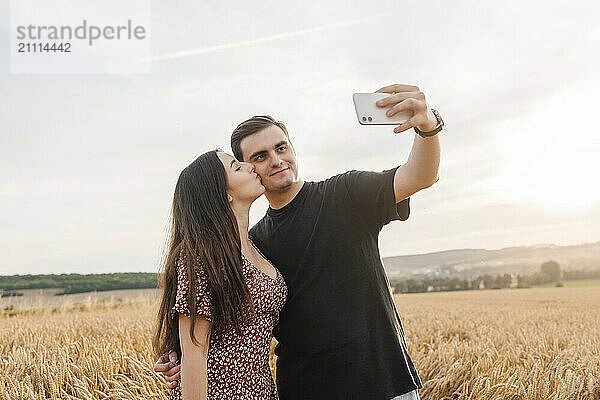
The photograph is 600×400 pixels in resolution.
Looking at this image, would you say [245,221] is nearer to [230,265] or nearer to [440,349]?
[230,265]

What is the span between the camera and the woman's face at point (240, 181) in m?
2.91

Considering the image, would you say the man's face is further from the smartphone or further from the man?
the smartphone

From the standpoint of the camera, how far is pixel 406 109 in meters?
2.63

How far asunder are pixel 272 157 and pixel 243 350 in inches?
41.7

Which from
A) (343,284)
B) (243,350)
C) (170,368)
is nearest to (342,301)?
(343,284)

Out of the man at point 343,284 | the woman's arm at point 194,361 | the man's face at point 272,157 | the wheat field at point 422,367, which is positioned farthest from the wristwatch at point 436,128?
the wheat field at point 422,367

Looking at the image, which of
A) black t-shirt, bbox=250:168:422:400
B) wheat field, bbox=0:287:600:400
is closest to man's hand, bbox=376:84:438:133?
black t-shirt, bbox=250:168:422:400

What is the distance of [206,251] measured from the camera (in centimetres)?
266

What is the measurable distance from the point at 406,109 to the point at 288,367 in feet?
4.75

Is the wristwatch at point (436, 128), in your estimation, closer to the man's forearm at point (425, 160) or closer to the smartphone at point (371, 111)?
the man's forearm at point (425, 160)

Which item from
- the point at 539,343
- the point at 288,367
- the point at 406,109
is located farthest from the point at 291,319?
the point at 539,343

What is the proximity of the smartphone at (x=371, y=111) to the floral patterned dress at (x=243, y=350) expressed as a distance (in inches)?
34.5

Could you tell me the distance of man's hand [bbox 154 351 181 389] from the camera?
108 inches

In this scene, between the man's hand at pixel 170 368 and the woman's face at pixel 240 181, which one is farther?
the woman's face at pixel 240 181
